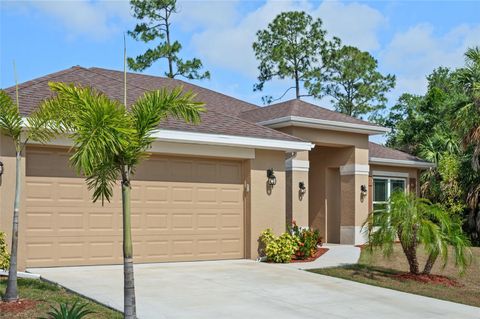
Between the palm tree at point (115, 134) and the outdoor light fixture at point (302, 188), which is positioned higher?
the palm tree at point (115, 134)

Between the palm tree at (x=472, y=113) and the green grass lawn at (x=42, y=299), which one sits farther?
the palm tree at (x=472, y=113)

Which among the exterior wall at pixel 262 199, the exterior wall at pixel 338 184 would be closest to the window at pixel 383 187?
the exterior wall at pixel 338 184

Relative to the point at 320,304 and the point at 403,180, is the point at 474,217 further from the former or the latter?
the point at 320,304

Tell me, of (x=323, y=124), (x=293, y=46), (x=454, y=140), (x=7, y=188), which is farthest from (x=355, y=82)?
(x=7, y=188)

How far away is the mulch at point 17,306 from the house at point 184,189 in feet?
11.0

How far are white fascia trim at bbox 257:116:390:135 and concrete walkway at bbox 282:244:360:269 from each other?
3.73 meters

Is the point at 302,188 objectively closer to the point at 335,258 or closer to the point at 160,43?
the point at 335,258

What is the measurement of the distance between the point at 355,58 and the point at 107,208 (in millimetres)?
Result: 31239

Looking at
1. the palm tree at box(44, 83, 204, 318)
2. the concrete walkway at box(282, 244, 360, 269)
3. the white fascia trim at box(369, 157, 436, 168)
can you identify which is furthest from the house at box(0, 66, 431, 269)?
the palm tree at box(44, 83, 204, 318)

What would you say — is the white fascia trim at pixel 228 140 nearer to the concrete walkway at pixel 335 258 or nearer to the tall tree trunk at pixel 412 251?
the concrete walkway at pixel 335 258

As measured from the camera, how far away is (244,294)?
10664 mm

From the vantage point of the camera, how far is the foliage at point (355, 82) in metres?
41.6

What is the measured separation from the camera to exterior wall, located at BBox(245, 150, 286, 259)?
15180 millimetres

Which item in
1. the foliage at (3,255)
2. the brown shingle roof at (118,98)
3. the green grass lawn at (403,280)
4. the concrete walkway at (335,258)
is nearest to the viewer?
the foliage at (3,255)
